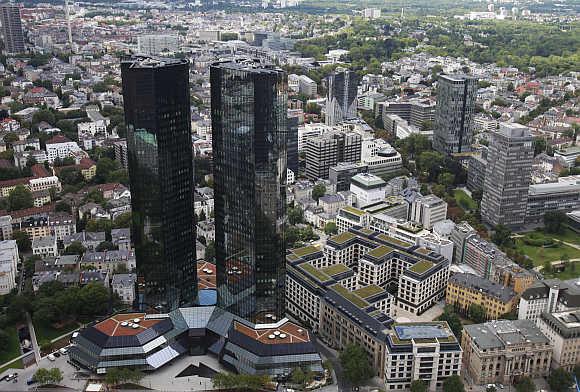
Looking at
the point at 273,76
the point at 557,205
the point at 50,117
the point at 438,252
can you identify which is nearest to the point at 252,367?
the point at 273,76

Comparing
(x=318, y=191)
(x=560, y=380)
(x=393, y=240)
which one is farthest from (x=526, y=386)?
(x=318, y=191)

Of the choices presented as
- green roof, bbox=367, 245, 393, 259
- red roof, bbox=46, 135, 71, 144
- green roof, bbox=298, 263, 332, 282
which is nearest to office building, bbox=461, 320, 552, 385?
green roof, bbox=298, 263, 332, 282

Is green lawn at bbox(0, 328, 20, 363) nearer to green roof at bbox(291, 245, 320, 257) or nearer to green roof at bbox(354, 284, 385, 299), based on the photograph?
green roof at bbox(291, 245, 320, 257)

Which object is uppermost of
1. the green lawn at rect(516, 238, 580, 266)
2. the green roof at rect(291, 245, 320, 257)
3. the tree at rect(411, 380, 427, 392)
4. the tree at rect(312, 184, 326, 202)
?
the green roof at rect(291, 245, 320, 257)

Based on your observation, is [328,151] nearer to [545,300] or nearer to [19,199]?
[19,199]

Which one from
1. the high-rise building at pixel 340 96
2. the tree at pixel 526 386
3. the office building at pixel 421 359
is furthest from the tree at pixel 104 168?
the tree at pixel 526 386

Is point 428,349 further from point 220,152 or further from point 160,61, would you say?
point 160,61

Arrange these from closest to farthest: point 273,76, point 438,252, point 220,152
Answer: point 273,76 → point 220,152 → point 438,252
